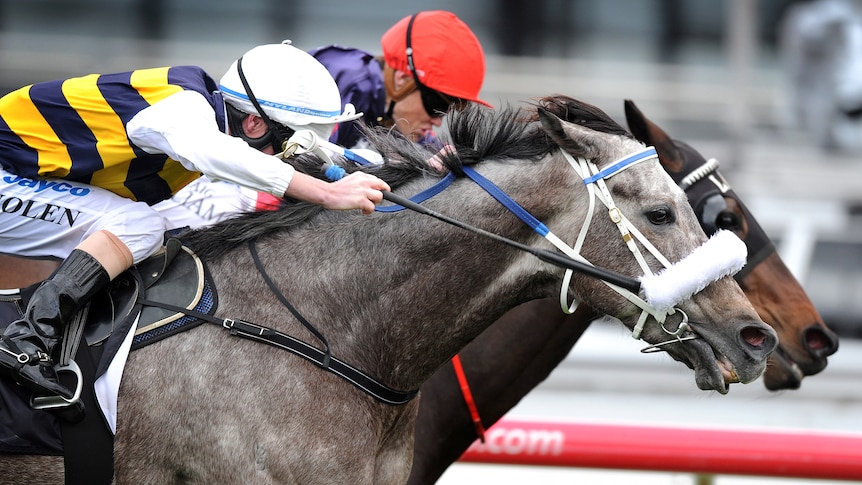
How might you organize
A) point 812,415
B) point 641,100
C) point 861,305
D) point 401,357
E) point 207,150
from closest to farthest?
point 207,150 → point 401,357 → point 812,415 → point 861,305 → point 641,100

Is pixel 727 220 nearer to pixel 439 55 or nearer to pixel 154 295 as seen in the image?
pixel 439 55

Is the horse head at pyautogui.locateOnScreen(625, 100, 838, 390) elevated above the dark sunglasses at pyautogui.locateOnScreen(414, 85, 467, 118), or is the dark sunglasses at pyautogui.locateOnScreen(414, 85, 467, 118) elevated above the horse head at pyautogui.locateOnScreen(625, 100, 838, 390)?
the dark sunglasses at pyautogui.locateOnScreen(414, 85, 467, 118)

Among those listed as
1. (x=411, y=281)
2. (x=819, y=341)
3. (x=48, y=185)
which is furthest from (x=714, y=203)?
(x=48, y=185)

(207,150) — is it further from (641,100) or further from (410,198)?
(641,100)

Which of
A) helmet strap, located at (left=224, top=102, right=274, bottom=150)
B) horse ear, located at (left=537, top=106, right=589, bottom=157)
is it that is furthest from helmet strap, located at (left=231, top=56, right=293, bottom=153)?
horse ear, located at (left=537, top=106, right=589, bottom=157)

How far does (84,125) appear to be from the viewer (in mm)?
2861

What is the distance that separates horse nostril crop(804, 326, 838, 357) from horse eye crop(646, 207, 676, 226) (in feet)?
4.33

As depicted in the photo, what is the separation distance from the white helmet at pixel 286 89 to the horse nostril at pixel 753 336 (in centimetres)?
120

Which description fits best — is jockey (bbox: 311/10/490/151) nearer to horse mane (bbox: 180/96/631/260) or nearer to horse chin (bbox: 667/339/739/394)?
horse mane (bbox: 180/96/631/260)

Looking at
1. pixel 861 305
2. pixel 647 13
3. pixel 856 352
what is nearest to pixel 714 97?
pixel 647 13

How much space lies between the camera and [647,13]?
1189 centimetres

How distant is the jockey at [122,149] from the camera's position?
2.66 m

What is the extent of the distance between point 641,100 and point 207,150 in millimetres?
8316

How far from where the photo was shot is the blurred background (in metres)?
7.55
